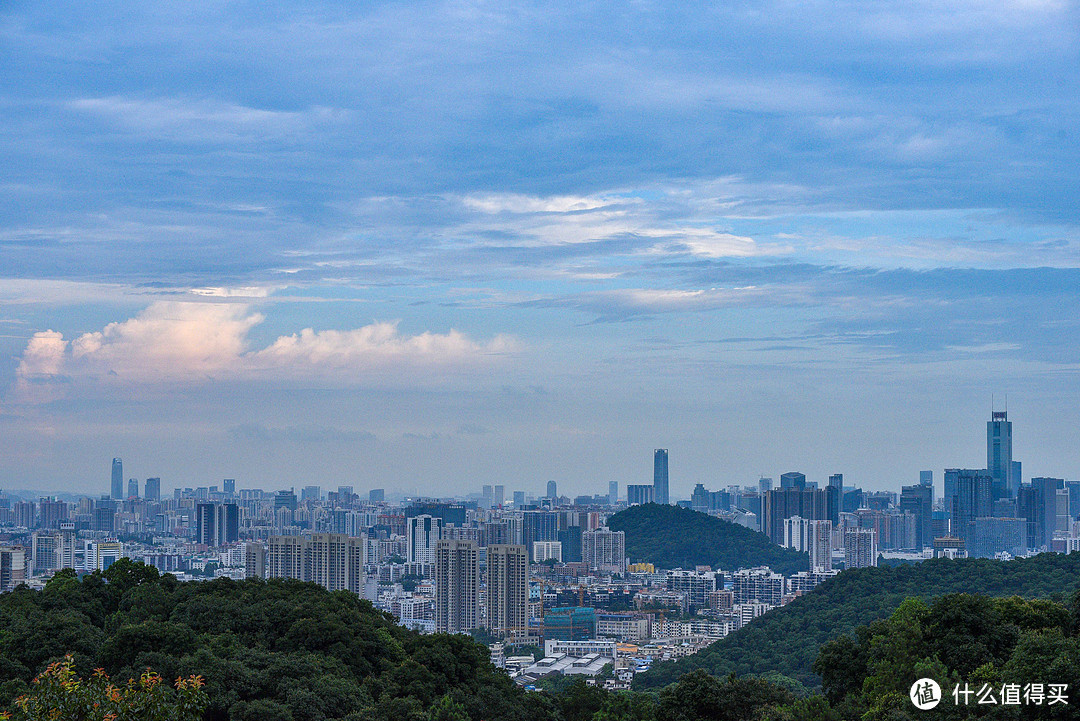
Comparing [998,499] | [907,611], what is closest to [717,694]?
[907,611]

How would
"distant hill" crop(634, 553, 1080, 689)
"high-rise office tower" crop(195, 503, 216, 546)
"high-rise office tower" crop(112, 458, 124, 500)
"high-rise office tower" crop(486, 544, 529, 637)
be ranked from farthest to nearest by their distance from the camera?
1. "high-rise office tower" crop(112, 458, 124, 500)
2. "high-rise office tower" crop(195, 503, 216, 546)
3. "high-rise office tower" crop(486, 544, 529, 637)
4. "distant hill" crop(634, 553, 1080, 689)

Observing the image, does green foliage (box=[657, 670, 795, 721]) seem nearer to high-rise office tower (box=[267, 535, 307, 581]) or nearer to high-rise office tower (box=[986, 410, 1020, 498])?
high-rise office tower (box=[267, 535, 307, 581])

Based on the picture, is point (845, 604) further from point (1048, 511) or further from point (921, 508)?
point (921, 508)

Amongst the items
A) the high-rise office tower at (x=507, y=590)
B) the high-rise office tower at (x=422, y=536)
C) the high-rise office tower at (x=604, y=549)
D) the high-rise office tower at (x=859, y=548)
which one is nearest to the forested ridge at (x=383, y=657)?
the high-rise office tower at (x=507, y=590)

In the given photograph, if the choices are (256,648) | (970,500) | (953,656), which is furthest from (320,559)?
(970,500)

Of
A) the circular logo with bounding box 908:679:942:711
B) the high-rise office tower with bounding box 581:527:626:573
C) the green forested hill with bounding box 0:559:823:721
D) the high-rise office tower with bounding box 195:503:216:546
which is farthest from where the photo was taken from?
the high-rise office tower with bounding box 195:503:216:546

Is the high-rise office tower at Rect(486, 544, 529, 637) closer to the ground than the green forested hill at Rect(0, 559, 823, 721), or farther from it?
closer to the ground

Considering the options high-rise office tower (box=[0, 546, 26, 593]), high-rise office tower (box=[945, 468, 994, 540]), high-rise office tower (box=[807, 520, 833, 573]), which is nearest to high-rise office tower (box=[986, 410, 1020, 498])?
high-rise office tower (box=[945, 468, 994, 540])

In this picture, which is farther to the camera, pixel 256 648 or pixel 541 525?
pixel 541 525
